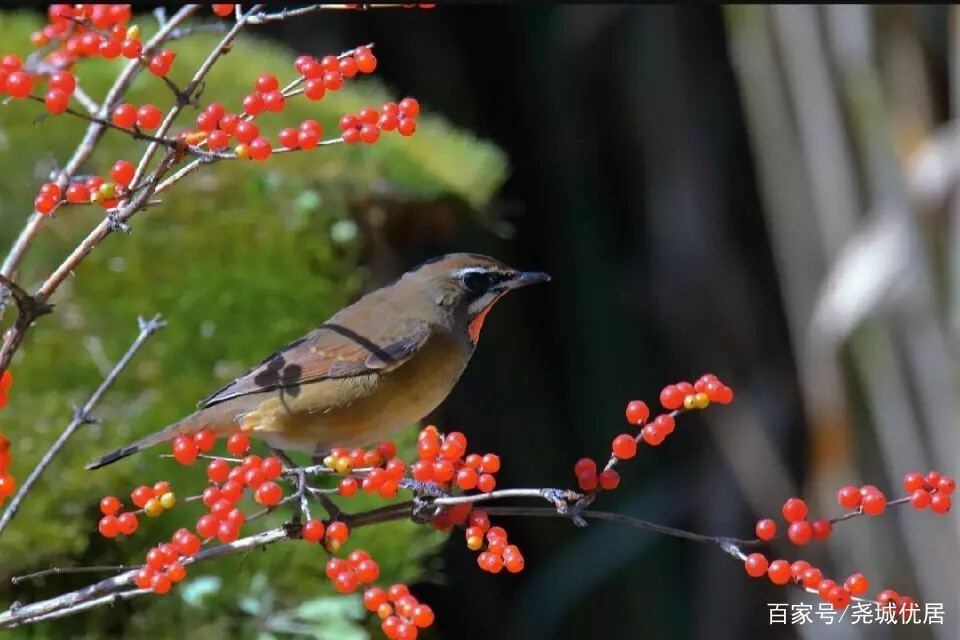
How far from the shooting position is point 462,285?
1.10 m

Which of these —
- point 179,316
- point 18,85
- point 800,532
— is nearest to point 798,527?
point 800,532

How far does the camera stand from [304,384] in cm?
105

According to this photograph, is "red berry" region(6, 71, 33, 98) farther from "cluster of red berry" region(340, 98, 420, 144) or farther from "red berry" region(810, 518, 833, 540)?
"red berry" region(810, 518, 833, 540)

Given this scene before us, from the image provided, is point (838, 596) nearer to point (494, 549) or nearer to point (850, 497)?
point (850, 497)

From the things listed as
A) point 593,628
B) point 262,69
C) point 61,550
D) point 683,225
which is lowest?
point 61,550

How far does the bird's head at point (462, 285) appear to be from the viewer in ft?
3.54

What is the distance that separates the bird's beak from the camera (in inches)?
38.8

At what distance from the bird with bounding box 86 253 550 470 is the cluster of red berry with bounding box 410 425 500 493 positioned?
0.17 meters

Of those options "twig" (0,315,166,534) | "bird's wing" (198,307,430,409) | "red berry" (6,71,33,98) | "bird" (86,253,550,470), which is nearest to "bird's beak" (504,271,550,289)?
"bird" (86,253,550,470)

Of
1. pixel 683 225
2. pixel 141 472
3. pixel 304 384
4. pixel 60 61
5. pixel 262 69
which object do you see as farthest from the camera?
pixel 683 225

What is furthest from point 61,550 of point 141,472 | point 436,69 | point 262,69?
point 436,69

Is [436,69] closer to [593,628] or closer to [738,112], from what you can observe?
[738,112]

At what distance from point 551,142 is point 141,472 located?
7.35ft

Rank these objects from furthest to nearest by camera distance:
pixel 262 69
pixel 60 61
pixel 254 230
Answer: pixel 262 69 → pixel 254 230 → pixel 60 61
